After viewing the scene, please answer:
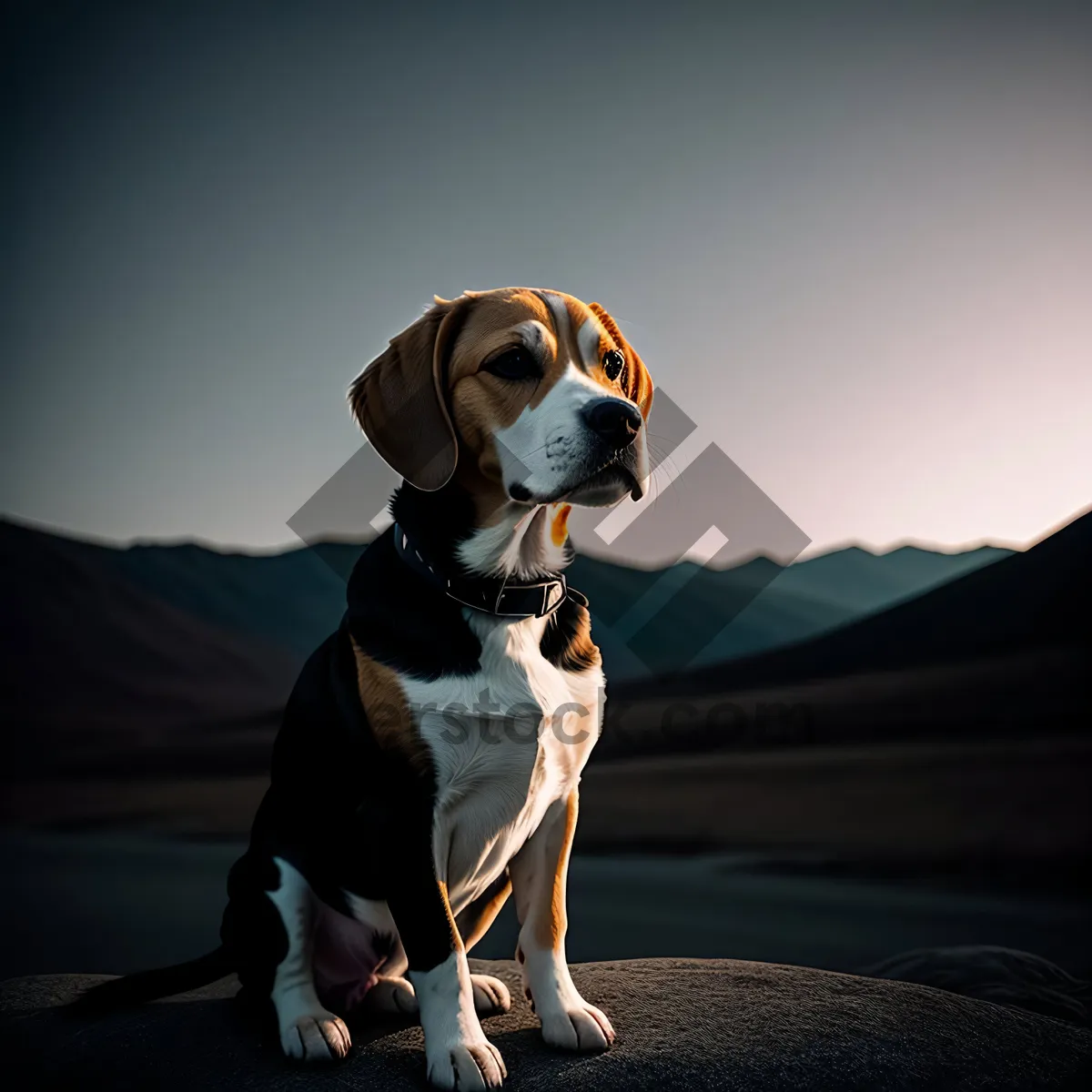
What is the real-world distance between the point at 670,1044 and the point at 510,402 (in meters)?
1.50

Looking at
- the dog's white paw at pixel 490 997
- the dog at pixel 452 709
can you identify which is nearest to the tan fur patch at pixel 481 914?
the dog at pixel 452 709

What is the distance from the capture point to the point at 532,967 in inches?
98.3

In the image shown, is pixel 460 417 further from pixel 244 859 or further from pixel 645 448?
pixel 244 859

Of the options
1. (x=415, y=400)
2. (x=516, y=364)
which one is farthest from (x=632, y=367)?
(x=415, y=400)

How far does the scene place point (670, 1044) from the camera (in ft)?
8.52

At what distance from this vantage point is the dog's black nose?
2279mm

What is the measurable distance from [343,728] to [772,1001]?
4.59ft

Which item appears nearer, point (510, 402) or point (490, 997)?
point (510, 402)

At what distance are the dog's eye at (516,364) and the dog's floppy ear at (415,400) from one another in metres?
0.14

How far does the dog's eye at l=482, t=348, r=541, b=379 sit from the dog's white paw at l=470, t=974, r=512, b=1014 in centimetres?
148

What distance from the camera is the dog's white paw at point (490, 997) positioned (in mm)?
2777

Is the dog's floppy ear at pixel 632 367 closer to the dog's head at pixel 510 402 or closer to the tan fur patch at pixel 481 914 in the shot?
the dog's head at pixel 510 402

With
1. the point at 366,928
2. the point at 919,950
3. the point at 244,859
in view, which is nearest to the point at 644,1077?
the point at 366,928

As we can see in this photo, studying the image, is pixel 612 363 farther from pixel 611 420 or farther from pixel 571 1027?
pixel 571 1027
